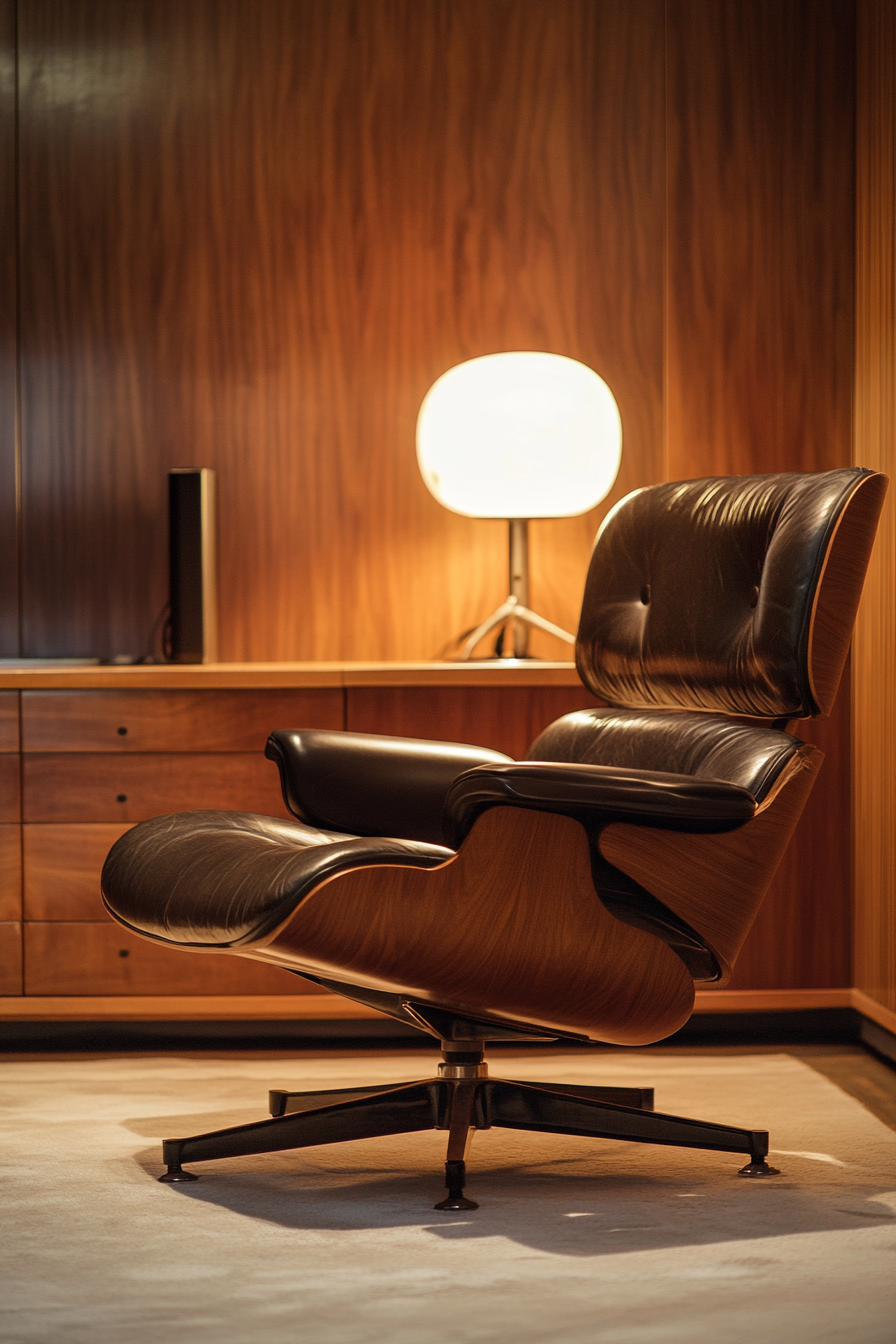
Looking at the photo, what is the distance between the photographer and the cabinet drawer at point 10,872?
8.67ft

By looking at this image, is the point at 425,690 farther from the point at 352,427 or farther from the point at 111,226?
the point at 111,226

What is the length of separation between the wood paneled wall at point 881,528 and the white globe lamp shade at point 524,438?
496 millimetres

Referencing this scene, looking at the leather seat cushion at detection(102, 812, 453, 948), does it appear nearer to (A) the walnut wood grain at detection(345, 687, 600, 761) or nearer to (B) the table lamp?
(A) the walnut wood grain at detection(345, 687, 600, 761)

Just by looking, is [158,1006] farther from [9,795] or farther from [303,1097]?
[303,1097]

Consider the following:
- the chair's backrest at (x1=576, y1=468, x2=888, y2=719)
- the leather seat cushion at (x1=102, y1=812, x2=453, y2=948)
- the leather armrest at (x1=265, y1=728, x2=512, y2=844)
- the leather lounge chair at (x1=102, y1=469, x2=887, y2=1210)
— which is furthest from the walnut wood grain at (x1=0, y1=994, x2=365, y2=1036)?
the chair's backrest at (x1=576, y1=468, x2=888, y2=719)

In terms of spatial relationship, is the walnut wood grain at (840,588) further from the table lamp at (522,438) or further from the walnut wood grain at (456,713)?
the table lamp at (522,438)

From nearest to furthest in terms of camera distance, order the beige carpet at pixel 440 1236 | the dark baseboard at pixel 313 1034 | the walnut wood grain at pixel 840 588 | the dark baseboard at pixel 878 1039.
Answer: the beige carpet at pixel 440 1236, the walnut wood grain at pixel 840 588, the dark baseboard at pixel 878 1039, the dark baseboard at pixel 313 1034

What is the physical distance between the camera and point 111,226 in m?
3.11

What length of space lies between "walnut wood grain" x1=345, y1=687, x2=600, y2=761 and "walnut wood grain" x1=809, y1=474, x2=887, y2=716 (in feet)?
2.90

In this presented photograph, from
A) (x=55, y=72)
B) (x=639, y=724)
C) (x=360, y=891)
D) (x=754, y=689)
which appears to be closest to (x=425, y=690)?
(x=639, y=724)

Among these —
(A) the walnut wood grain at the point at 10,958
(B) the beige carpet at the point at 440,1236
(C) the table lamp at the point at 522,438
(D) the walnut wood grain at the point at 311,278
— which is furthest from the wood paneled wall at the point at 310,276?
(B) the beige carpet at the point at 440,1236

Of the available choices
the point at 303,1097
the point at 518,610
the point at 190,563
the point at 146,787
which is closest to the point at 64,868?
the point at 146,787

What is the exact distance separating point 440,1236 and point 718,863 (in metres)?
0.53

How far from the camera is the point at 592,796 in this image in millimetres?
1583
